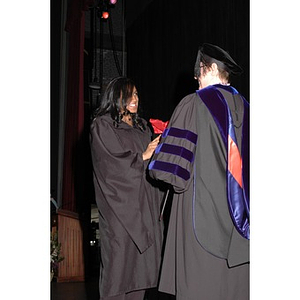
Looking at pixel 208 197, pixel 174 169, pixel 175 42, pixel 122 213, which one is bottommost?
pixel 122 213

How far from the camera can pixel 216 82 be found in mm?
2400

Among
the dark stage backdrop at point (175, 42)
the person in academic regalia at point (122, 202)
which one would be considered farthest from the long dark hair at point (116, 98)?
the dark stage backdrop at point (175, 42)

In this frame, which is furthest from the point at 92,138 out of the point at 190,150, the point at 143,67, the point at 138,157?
the point at 143,67

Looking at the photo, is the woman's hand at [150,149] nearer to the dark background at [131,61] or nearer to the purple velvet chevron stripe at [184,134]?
the purple velvet chevron stripe at [184,134]

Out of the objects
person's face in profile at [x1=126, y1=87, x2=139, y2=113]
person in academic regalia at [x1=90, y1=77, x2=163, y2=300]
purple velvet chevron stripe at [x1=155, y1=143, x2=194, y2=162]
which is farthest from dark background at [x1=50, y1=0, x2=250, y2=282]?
Result: purple velvet chevron stripe at [x1=155, y1=143, x2=194, y2=162]

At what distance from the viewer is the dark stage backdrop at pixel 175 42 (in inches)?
175

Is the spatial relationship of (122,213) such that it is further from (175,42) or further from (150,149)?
(175,42)

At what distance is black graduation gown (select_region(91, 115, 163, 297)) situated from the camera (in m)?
2.79

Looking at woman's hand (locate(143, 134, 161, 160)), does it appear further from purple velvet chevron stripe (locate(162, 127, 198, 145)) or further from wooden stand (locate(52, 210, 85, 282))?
wooden stand (locate(52, 210, 85, 282))

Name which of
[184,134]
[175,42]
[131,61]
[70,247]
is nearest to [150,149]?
[184,134]

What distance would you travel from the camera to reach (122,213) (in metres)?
2.81

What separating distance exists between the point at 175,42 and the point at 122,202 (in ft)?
12.3

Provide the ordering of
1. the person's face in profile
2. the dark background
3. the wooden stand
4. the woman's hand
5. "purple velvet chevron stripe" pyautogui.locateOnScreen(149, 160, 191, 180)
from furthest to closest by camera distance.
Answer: the wooden stand, the dark background, the person's face in profile, the woman's hand, "purple velvet chevron stripe" pyautogui.locateOnScreen(149, 160, 191, 180)
